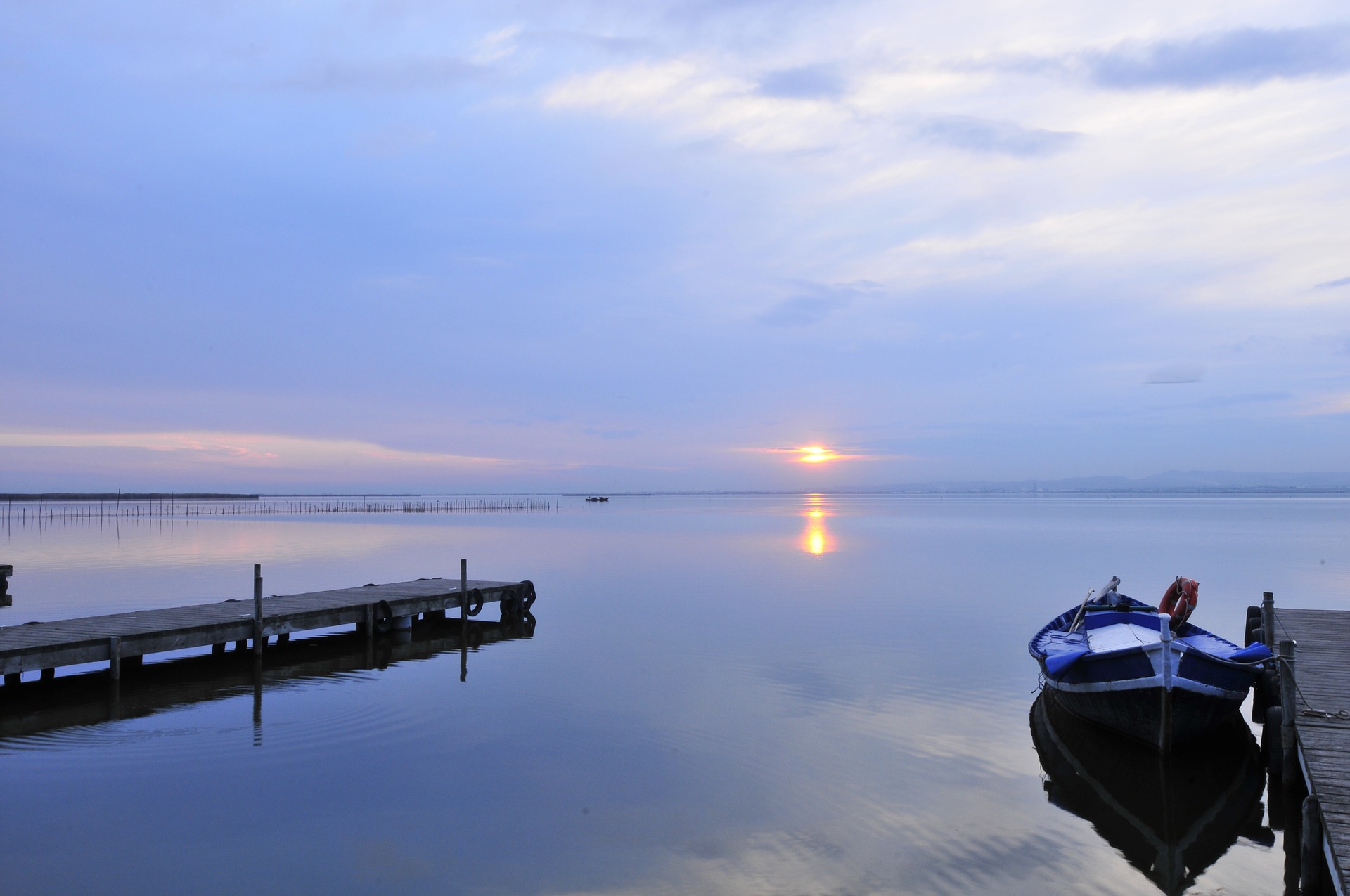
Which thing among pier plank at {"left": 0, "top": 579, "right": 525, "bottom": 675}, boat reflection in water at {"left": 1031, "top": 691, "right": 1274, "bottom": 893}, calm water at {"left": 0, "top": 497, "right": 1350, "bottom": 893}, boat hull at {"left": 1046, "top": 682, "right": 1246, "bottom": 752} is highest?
pier plank at {"left": 0, "top": 579, "right": 525, "bottom": 675}

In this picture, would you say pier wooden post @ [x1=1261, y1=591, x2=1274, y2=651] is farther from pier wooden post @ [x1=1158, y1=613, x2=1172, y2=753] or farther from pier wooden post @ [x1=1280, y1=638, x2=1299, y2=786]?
pier wooden post @ [x1=1280, y1=638, x2=1299, y2=786]

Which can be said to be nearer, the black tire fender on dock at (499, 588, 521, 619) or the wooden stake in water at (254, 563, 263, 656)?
the wooden stake in water at (254, 563, 263, 656)

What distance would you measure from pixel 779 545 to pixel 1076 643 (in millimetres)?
→ 39404

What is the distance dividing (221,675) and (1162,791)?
1538 cm

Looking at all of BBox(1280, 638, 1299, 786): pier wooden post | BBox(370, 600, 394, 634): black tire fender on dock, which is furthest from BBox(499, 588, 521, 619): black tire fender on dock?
BBox(1280, 638, 1299, 786): pier wooden post

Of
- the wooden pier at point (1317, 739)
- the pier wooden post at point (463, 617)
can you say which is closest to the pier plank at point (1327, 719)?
the wooden pier at point (1317, 739)

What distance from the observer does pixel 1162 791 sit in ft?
35.1

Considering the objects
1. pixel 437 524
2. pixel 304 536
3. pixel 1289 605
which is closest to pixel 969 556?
pixel 1289 605

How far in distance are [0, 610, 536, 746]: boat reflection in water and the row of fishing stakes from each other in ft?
39.7

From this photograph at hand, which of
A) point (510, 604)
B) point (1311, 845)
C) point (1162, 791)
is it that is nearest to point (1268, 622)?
point (1162, 791)

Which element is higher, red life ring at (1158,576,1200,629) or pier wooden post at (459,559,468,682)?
red life ring at (1158,576,1200,629)

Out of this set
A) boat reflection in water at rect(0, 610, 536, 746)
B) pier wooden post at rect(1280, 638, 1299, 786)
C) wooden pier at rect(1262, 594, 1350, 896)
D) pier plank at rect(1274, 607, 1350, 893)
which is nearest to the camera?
pier plank at rect(1274, 607, 1350, 893)

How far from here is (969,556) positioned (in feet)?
145

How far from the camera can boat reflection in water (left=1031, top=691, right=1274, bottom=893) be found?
9.26 metres
